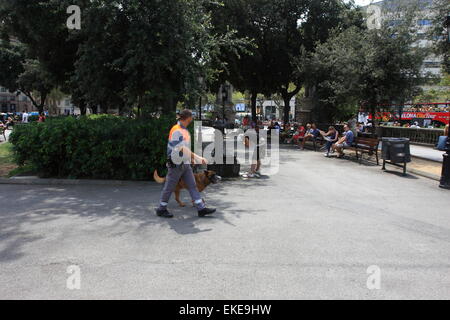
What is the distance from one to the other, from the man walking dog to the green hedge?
2872mm

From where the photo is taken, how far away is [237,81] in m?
29.9

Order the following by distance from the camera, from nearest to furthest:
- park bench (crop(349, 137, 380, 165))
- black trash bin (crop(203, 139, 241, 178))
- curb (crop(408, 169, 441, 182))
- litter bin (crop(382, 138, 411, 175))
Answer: black trash bin (crop(203, 139, 241, 178)) < curb (crop(408, 169, 441, 182)) < litter bin (crop(382, 138, 411, 175)) < park bench (crop(349, 137, 380, 165))

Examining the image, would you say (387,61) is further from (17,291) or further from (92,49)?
(17,291)

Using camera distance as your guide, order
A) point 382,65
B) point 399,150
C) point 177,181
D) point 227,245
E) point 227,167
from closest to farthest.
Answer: point 227,245 < point 177,181 < point 227,167 < point 399,150 < point 382,65

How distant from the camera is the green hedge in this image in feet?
29.8

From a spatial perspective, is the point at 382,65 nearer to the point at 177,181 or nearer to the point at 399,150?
the point at 399,150

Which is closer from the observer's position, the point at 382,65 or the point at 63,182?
the point at 63,182

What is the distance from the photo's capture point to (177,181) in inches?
244

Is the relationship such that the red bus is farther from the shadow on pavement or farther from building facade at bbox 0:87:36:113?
building facade at bbox 0:87:36:113

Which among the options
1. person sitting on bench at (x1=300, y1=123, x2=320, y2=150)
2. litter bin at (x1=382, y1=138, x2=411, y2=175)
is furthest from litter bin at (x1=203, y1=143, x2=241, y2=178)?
person sitting on bench at (x1=300, y1=123, x2=320, y2=150)

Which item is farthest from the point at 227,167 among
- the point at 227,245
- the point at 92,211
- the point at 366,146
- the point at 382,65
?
the point at 382,65

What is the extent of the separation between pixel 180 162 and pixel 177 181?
347mm

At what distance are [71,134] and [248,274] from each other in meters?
6.77
